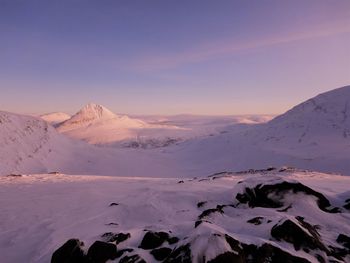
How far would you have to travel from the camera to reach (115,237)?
327 inches

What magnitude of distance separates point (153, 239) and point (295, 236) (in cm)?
298

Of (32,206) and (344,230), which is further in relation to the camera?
(32,206)

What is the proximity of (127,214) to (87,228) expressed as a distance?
5.11ft

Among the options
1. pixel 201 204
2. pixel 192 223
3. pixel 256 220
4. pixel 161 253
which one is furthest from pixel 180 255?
pixel 201 204

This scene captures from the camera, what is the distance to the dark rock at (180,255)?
661 cm

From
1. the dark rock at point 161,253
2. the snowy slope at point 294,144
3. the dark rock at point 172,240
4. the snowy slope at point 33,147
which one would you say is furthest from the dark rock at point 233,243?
the snowy slope at point 294,144

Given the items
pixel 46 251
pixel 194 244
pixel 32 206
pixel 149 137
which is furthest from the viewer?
pixel 149 137

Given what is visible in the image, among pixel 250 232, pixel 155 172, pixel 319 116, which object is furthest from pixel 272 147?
pixel 250 232

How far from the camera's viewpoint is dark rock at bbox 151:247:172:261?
7.31 m

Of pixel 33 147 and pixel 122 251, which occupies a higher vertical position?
pixel 122 251

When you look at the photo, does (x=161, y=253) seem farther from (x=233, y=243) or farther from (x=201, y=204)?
(x=201, y=204)

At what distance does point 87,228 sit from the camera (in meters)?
10.9

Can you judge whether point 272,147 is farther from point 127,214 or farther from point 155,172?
point 127,214

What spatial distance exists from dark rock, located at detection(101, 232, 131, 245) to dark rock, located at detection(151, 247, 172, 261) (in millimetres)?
1045
